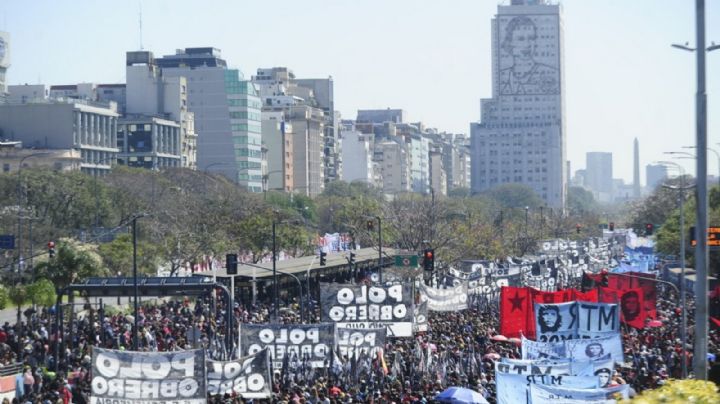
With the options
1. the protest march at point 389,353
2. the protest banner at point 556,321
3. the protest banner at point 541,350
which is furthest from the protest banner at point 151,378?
the protest banner at point 556,321

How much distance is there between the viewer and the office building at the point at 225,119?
153000 millimetres

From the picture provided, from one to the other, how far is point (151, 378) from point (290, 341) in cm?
805

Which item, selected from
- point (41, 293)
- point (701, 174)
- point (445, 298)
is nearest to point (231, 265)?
point (41, 293)

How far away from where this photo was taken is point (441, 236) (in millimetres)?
78625

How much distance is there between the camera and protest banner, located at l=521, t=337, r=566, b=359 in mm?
28734

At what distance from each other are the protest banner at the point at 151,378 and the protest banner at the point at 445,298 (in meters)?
22.9

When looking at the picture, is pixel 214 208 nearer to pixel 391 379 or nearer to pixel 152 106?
pixel 391 379

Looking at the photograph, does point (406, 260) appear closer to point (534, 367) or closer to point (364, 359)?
point (364, 359)

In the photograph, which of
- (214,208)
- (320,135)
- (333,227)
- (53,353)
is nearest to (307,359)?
(53,353)

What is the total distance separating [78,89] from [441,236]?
9843cm

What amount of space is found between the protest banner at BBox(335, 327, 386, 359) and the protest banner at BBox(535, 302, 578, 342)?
3.83m

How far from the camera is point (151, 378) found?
2267 centimetres

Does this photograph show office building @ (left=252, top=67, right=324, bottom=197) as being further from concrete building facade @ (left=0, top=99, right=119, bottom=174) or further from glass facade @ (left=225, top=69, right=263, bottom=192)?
concrete building facade @ (left=0, top=99, right=119, bottom=174)

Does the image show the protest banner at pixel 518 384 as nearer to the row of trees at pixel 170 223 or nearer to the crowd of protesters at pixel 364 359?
the crowd of protesters at pixel 364 359
